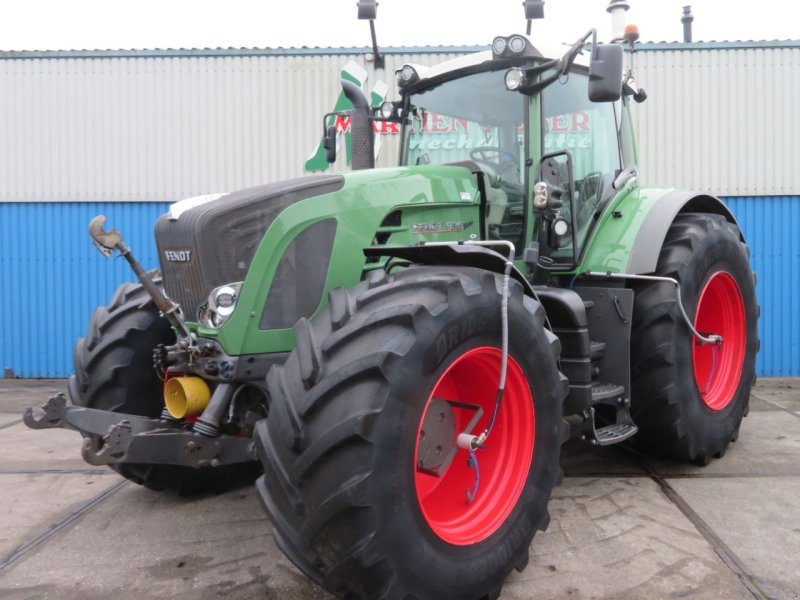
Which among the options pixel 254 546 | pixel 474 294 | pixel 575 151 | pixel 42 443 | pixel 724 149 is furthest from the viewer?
pixel 724 149

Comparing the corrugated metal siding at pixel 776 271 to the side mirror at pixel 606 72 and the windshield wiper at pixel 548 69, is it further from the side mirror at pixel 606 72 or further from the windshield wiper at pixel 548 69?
the side mirror at pixel 606 72

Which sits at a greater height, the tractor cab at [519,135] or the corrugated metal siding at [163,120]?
the corrugated metal siding at [163,120]

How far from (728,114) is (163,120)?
6.90 meters

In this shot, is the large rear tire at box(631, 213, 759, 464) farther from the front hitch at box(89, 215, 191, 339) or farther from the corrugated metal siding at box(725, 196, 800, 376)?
the corrugated metal siding at box(725, 196, 800, 376)

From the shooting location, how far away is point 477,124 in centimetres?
409

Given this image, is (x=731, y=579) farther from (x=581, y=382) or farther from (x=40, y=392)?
(x=40, y=392)

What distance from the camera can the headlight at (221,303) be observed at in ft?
→ 9.72

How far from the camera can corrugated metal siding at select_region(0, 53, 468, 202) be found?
28.2 ft

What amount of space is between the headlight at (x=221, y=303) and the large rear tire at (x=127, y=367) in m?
0.85

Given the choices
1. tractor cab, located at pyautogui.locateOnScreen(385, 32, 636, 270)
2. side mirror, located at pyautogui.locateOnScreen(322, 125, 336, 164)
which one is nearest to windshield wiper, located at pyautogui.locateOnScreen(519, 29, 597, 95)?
tractor cab, located at pyautogui.locateOnScreen(385, 32, 636, 270)

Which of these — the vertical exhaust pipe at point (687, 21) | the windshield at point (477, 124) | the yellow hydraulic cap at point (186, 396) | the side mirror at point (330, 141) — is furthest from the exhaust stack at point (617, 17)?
the vertical exhaust pipe at point (687, 21)

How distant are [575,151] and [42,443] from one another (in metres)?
4.60

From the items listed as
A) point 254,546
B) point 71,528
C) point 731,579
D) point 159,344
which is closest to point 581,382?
point 731,579

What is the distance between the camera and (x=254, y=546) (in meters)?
3.25
